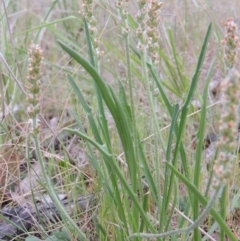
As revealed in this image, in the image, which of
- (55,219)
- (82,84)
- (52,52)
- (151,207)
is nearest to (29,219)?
(55,219)

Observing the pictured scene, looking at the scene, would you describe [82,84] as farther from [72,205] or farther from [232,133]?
[232,133]

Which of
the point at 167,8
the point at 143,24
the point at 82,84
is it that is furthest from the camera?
the point at 167,8

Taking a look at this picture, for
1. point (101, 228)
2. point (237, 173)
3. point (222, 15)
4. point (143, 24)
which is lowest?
point (237, 173)

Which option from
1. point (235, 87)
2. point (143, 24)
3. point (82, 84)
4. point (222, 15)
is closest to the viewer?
point (235, 87)

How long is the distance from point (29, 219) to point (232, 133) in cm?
85

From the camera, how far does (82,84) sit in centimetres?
238

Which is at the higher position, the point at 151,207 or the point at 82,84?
the point at 82,84

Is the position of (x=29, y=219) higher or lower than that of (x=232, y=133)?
lower

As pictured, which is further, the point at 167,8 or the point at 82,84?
the point at 167,8

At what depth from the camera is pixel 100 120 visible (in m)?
1.07

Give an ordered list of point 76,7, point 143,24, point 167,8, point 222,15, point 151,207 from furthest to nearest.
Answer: point 167,8, point 76,7, point 222,15, point 151,207, point 143,24

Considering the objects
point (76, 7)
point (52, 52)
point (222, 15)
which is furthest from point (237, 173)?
point (76, 7)

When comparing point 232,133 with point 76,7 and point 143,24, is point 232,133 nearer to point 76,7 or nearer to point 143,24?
point 143,24

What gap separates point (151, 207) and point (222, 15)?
5.46 ft
